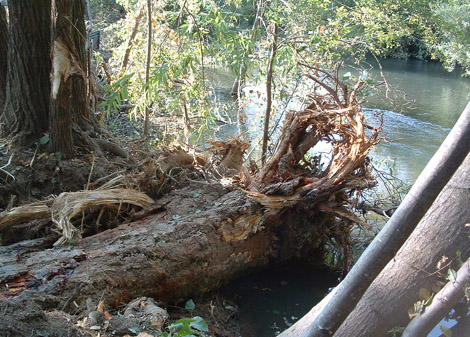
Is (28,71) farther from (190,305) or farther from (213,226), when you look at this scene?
(190,305)

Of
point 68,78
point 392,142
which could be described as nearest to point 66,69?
point 68,78

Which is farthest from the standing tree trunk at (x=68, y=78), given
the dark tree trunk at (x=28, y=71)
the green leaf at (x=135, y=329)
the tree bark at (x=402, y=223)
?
the tree bark at (x=402, y=223)

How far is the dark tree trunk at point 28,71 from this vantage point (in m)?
4.54

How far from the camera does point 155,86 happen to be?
4.67 metres

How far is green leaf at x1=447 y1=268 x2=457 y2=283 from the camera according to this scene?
6.73ft

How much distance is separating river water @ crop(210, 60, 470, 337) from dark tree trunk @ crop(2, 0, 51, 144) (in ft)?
9.02

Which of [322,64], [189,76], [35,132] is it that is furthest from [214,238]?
[322,64]

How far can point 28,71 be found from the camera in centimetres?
462

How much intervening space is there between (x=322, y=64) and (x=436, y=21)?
4120 millimetres

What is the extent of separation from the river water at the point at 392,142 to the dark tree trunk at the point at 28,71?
2.75 meters

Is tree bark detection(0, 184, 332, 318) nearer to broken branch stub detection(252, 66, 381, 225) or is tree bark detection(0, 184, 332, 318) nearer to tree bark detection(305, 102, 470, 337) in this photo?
broken branch stub detection(252, 66, 381, 225)

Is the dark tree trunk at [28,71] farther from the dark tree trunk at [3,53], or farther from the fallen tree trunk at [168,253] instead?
the fallen tree trunk at [168,253]

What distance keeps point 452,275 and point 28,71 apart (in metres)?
4.39

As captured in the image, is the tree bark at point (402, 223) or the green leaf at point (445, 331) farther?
the green leaf at point (445, 331)
